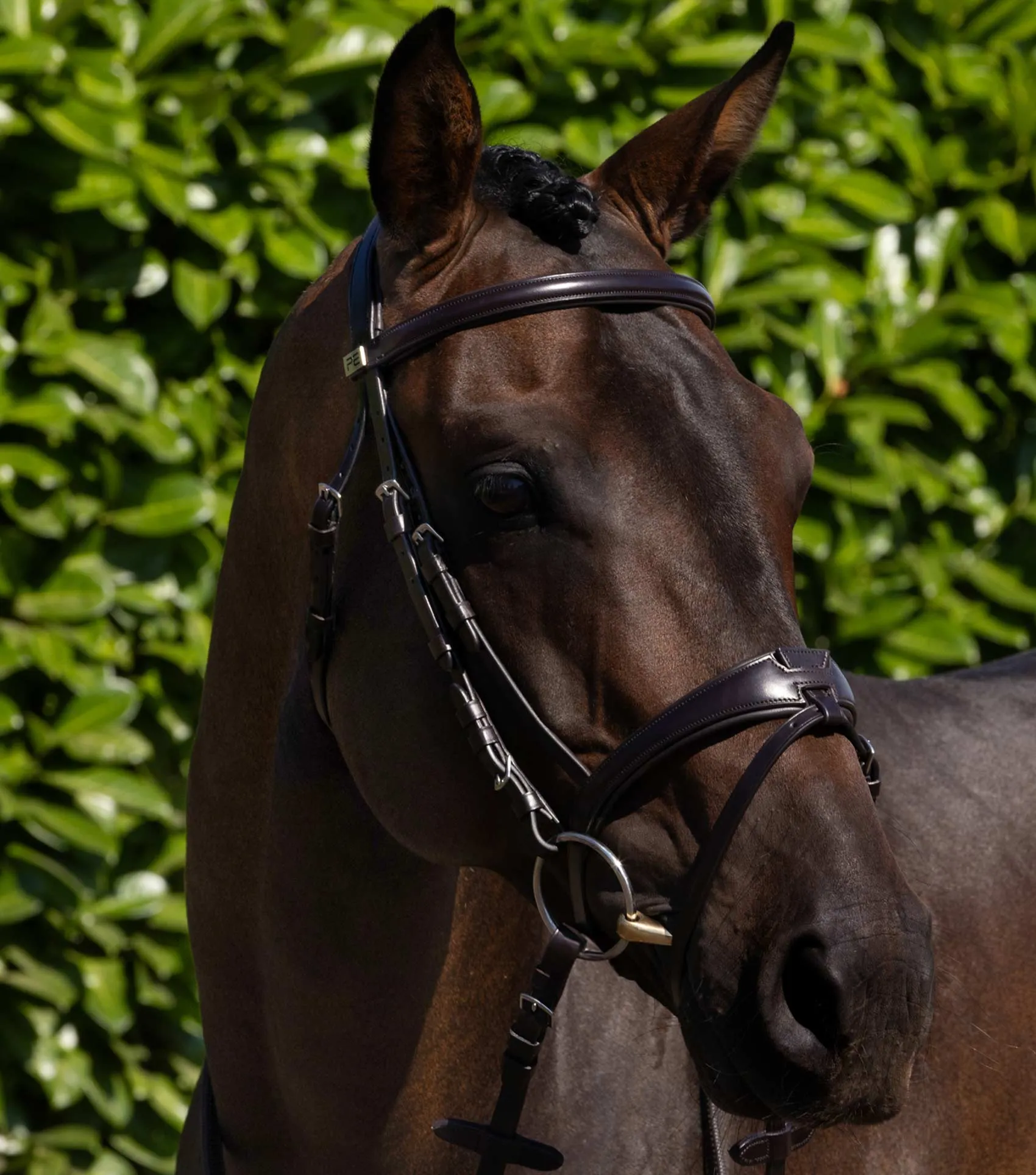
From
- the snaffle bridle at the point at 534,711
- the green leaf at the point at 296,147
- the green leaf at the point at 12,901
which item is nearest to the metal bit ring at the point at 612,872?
the snaffle bridle at the point at 534,711

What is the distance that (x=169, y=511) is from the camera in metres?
3.23

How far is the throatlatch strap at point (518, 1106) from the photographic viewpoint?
1605mm

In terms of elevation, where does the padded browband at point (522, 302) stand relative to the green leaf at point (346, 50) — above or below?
above

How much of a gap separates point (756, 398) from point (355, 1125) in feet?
3.19

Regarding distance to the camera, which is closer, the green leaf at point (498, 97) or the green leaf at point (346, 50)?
the green leaf at point (346, 50)

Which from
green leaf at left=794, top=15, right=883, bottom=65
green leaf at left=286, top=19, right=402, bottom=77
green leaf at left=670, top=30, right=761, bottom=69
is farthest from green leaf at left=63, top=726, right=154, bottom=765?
green leaf at left=794, top=15, right=883, bottom=65

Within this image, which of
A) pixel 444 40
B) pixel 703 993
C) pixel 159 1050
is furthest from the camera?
pixel 159 1050

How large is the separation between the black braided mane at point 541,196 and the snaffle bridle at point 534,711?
9 cm

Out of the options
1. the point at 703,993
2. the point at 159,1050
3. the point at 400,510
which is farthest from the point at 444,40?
the point at 159,1050

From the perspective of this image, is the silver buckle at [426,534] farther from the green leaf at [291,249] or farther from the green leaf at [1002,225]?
the green leaf at [1002,225]

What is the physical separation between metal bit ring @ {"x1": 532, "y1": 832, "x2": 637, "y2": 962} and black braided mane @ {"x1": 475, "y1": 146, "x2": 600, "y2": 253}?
0.67 meters

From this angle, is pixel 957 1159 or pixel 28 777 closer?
pixel 957 1159

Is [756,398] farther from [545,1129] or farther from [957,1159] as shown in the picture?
[957,1159]

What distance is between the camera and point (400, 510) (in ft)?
5.23
